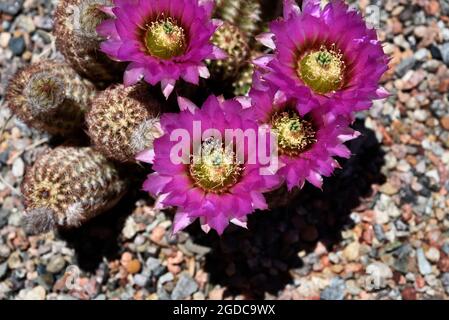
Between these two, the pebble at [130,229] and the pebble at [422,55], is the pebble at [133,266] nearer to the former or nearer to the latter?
the pebble at [130,229]

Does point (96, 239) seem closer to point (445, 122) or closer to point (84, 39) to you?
point (84, 39)

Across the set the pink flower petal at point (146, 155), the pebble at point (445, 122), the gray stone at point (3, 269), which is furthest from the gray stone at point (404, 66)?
the gray stone at point (3, 269)

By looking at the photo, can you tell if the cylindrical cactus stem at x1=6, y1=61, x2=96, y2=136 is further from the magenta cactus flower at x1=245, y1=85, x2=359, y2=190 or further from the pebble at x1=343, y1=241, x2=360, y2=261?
the pebble at x1=343, y1=241, x2=360, y2=261

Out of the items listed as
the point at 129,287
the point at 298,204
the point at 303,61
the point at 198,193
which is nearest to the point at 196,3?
the point at 303,61

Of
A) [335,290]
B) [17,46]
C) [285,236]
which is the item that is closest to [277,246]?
[285,236]

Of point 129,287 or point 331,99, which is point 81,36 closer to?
point 331,99

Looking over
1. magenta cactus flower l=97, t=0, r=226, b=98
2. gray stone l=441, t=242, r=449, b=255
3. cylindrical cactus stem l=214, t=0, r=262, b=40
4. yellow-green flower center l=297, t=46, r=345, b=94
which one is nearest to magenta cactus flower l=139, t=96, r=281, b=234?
magenta cactus flower l=97, t=0, r=226, b=98
